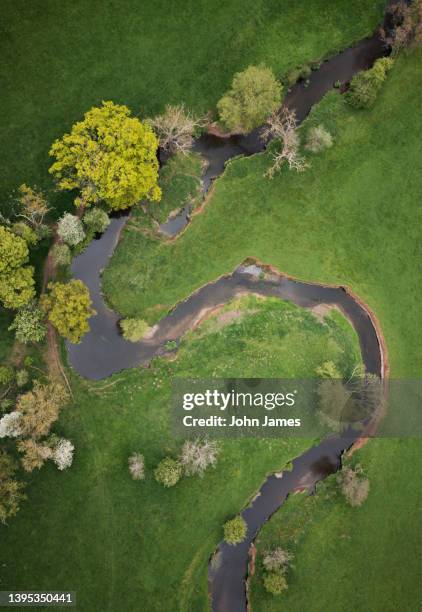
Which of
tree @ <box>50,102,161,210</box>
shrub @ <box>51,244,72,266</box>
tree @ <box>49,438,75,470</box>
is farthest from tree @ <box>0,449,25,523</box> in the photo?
tree @ <box>50,102,161,210</box>

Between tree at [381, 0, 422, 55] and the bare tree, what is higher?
tree at [381, 0, 422, 55]

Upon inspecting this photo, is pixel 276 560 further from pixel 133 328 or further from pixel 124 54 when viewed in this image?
pixel 124 54

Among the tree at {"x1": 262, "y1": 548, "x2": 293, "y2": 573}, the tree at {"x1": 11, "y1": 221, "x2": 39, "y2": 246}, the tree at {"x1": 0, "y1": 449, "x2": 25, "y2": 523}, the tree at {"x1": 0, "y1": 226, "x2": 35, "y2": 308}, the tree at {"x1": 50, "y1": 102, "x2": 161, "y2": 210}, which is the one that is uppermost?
the tree at {"x1": 50, "y1": 102, "x2": 161, "y2": 210}

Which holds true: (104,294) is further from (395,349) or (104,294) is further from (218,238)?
(395,349)

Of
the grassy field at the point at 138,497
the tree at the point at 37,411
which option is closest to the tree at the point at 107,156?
the grassy field at the point at 138,497

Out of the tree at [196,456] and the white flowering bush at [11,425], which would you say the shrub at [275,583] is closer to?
the tree at [196,456]

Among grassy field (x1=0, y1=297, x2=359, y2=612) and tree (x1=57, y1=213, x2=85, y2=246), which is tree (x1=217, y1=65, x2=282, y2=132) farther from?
grassy field (x1=0, y1=297, x2=359, y2=612)

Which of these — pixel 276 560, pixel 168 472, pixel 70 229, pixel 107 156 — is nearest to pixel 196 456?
pixel 168 472
